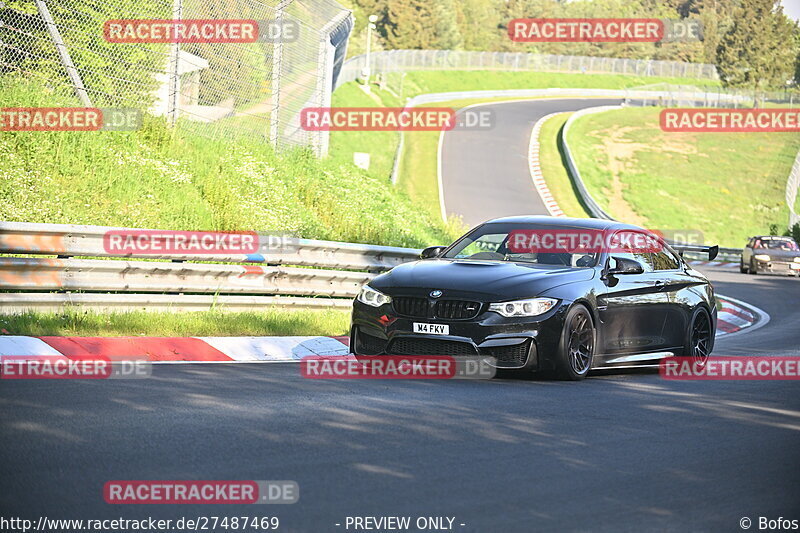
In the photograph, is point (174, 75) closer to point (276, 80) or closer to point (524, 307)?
point (276, 80)

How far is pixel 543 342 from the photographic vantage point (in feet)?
32.0

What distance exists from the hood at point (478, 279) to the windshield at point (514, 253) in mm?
251

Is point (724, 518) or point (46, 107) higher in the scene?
point (46, 107)

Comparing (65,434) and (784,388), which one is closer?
(65,434)

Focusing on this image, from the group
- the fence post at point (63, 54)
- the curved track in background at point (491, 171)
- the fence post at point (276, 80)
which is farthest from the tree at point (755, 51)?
the fence post at point (63, 54)

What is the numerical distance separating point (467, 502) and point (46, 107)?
12.1 metres

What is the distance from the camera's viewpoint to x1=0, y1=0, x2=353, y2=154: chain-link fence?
16016mm

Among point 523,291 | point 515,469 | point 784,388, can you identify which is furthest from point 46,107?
point 515,469

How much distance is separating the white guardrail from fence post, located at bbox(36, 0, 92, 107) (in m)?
4.22

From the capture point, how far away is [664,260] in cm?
1223

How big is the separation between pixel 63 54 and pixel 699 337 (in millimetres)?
9522

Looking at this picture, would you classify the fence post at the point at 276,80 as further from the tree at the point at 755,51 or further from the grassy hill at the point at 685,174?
the tree at the point at 755,51

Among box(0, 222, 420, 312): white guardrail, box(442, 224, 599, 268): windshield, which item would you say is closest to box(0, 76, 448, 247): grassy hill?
box(0, 222, 420, 312): white guardrail

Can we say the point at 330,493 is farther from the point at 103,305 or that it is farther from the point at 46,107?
the point at 46,107
